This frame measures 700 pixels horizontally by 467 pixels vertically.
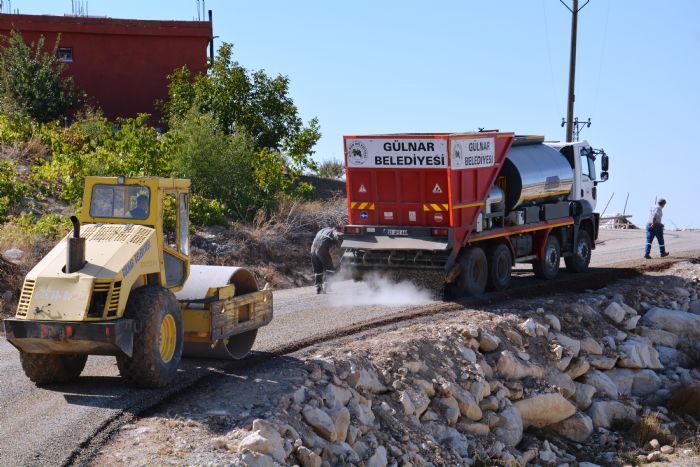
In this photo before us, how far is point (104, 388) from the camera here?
10508 millimetres

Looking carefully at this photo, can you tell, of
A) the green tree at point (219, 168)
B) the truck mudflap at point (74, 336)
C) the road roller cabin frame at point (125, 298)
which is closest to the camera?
the truck mudflap at point (74, 336)

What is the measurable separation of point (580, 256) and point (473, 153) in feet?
21.4

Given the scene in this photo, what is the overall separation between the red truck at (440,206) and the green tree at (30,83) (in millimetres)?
18279

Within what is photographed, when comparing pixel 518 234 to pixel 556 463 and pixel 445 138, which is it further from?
pixel 556 463

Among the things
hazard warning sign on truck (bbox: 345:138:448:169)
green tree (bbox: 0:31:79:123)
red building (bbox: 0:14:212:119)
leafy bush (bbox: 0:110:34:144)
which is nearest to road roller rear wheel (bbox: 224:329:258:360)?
hazard warning sign on truck (bbox: 345:138:448:169)

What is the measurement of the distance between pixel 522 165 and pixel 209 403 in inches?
434

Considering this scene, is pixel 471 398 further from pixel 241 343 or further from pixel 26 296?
pixel 26 296

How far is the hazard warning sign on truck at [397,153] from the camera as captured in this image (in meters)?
16.7

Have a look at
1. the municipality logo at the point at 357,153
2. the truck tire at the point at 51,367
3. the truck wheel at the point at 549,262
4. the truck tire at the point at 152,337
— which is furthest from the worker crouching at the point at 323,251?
the truck tire at the point at 51,367

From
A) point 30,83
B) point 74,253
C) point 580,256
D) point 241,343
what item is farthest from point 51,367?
point 30,83

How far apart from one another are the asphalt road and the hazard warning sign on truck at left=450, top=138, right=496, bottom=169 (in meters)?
2.51

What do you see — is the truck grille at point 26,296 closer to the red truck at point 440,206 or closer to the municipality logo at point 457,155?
the red truck at point 440,206

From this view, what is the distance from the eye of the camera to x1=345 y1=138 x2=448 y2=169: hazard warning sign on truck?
16.7 meters

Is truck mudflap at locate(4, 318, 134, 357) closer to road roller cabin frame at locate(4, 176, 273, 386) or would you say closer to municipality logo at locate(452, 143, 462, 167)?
road roller cabin frame at locate(4, 176, 273, 386)
